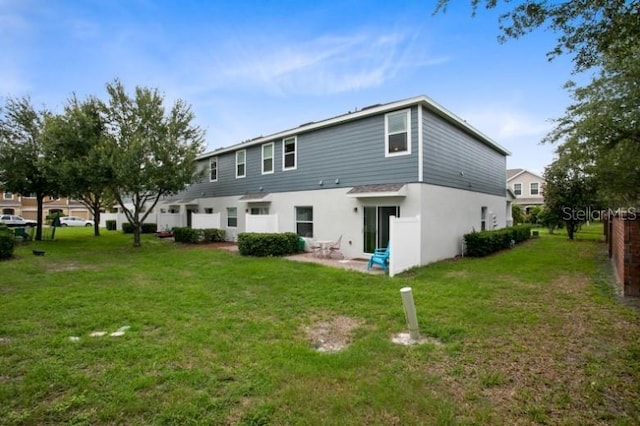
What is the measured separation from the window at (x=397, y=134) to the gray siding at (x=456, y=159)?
553 millimetres

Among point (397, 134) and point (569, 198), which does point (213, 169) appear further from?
point (569, 198)

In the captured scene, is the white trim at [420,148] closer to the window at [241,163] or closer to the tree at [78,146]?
the window at [241,163]

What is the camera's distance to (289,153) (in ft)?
47.5

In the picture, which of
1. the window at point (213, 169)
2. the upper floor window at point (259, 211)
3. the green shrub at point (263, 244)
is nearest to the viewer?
the green shrub at point (263, 244)

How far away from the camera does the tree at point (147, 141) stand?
45.4 feet

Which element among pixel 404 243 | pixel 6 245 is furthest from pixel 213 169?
pixel 404 243

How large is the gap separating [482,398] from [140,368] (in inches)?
139

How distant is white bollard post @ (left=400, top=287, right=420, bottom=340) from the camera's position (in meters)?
4.29

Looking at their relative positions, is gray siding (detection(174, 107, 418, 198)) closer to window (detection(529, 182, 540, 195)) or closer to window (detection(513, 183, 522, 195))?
window (detection(529, 182, 540, 195))

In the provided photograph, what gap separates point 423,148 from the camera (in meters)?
10.3

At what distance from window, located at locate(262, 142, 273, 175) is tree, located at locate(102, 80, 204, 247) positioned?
10.7 feet

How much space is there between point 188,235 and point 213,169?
4213 mm

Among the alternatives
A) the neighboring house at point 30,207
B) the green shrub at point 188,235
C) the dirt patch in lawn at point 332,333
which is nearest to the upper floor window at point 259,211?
the green shrub at point 188,235

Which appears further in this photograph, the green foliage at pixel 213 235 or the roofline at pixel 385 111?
the green foliage at pixel 213 235
